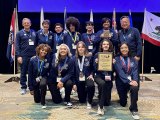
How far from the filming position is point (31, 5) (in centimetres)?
1074

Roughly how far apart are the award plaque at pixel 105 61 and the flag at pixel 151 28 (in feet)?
13.1

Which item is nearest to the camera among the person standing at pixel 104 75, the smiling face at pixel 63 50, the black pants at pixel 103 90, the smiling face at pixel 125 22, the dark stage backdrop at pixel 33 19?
the black pants at pixel 103 90

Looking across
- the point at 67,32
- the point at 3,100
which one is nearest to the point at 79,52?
Answer: the point at 67,32

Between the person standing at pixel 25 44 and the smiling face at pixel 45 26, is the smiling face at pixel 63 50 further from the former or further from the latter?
the person standing at pixel 25 44

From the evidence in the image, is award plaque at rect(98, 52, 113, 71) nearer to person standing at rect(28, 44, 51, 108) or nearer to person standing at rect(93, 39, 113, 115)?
person standing at rect(93, 39, 113, 115)

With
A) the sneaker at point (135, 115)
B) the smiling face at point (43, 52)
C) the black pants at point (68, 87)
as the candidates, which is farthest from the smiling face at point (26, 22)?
the sneaker at point (135, 115)

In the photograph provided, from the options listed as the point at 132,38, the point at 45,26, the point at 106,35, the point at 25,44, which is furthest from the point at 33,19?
the point at 132,38

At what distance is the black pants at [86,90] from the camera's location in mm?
6469

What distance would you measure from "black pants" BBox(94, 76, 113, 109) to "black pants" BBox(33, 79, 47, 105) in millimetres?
895

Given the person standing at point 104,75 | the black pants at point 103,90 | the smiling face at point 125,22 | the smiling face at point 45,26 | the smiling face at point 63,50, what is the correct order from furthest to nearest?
the smiling face at point 45,26 < the smiling face at point 125,22 < the smiling face at point 63,50 < the person standing at point 104,75 < the black pants at point 103,90

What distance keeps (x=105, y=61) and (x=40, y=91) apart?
1281 mm

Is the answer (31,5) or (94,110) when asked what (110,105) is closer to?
(94,110)

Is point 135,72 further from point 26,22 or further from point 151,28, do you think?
point 151,28

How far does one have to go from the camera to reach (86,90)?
671 centimetres
